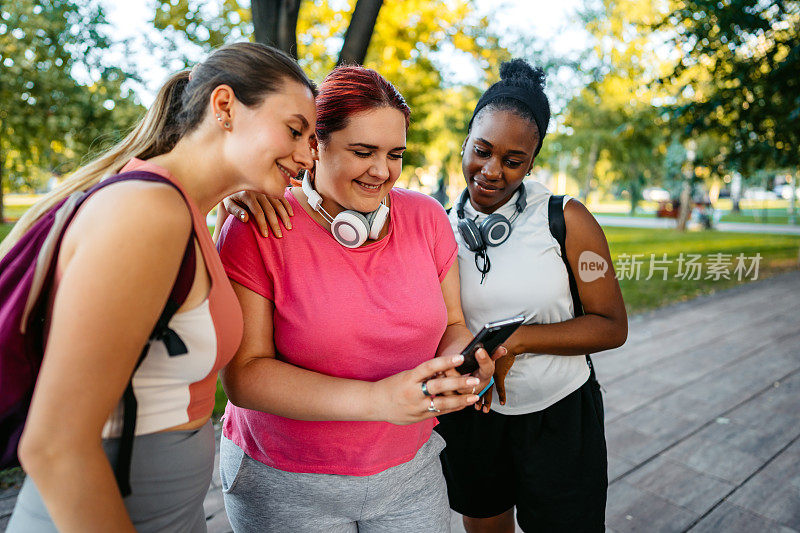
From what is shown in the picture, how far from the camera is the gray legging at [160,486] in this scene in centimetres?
103

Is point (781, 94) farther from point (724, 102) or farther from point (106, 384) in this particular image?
point (106, 384)

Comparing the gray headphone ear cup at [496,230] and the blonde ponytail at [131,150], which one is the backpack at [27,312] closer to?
the blonde ponytail at [131,150]

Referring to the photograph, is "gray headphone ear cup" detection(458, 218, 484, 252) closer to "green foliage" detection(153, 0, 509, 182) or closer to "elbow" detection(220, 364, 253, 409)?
"elbow" detection(220, 364, 253, 409)

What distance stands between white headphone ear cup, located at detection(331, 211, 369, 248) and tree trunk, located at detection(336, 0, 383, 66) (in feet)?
6.60

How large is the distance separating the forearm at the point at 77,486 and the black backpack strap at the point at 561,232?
1.51 meters

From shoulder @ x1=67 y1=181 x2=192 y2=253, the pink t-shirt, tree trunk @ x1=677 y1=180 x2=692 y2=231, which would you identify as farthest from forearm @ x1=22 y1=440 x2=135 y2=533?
tree trunk @ x1=677 y1=180 x2=692 y2=231

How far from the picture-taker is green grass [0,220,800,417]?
26.7ft

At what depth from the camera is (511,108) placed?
6.36 ft

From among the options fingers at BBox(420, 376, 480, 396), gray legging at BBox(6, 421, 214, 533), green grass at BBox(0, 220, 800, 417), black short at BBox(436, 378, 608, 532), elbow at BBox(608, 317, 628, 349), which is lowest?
green grass at BBox(0, 220, 800, 417)

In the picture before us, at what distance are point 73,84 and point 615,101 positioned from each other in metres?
16.9

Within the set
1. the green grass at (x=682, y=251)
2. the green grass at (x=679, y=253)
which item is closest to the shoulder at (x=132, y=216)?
the green grass at (x=679, y=253)

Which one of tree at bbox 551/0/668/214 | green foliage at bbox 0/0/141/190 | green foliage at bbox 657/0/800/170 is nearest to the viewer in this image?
green foliage at bbox 657/0/800/170

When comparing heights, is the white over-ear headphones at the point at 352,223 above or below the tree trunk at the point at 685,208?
above

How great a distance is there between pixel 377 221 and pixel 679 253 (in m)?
12.8
